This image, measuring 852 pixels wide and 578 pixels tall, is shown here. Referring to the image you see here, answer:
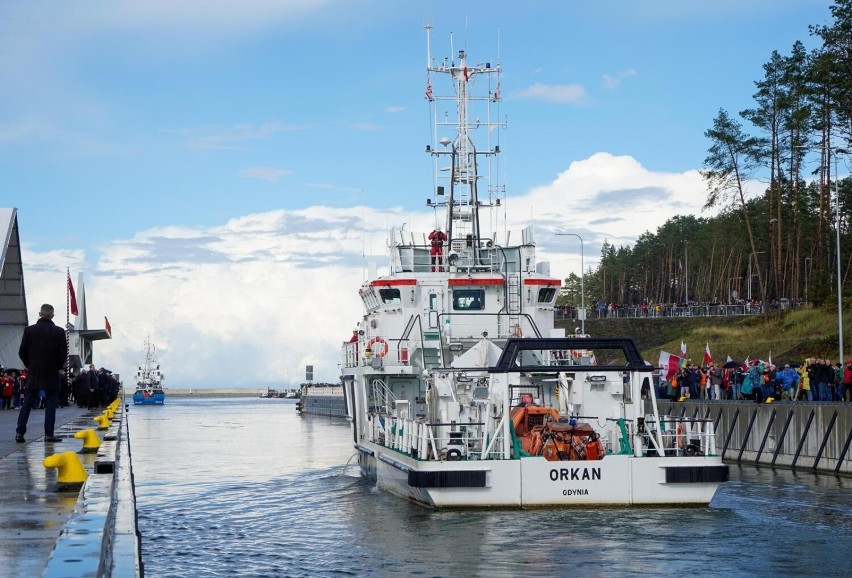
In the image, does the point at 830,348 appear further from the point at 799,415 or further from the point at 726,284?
the point at 726,284

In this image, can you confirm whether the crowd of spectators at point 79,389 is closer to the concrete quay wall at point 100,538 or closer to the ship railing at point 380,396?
the ship railing at point 380,396

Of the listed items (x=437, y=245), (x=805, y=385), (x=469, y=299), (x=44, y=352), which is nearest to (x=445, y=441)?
(x=44, y=352)

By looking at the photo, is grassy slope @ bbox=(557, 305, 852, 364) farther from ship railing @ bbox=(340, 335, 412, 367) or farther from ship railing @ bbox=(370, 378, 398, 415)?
ship railing @ bbox=(370, 378, 398, 415)

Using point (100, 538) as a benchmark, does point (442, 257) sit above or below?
above

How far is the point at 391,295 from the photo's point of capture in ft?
106

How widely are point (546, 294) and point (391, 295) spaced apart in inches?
176

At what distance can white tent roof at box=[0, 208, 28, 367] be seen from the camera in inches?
2712

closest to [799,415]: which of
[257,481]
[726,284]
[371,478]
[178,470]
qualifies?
[371,478]

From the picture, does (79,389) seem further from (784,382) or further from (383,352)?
(784,382)

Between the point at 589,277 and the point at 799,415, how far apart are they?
501ft

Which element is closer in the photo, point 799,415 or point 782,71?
point 799,415

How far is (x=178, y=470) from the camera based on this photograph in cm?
3338

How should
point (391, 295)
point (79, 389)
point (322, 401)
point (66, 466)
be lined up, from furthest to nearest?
→ point (322, 401), point (79, 389), point (391, 295), point (66, 466)

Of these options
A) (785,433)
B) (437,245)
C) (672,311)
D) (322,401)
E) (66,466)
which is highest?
(437,245)
